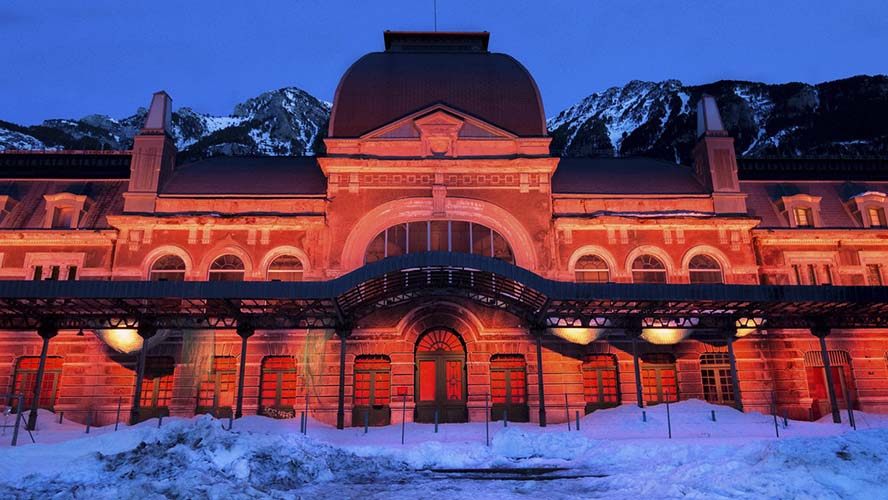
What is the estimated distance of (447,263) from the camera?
23906 mm

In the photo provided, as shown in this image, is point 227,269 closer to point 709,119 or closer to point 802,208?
point 709,119

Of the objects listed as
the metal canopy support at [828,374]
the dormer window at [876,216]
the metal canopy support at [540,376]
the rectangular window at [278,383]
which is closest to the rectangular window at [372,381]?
the rectangular window at [278,383]

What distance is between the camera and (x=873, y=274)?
31.8 meters

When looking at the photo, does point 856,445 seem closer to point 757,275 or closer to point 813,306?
point 813,306

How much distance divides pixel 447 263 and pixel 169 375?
14.4 metres

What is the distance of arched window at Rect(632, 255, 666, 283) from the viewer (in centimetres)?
3030

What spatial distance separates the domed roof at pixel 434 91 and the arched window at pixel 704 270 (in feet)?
31.5

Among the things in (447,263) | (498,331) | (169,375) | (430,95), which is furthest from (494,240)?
(169,375)

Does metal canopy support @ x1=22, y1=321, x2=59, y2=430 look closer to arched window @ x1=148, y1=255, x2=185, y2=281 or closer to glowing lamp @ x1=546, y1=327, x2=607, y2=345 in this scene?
arched window @ x1=148, y1=255, x2=185, y2=281

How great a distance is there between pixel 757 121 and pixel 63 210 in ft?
324

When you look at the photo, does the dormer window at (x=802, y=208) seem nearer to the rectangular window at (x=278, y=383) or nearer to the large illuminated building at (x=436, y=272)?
the large illuminated building at (x=436, y=272)

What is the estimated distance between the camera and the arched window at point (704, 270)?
30.3m

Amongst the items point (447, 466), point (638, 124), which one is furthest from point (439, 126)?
point (638, 124)

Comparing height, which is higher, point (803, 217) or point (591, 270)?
point (803, 217)
